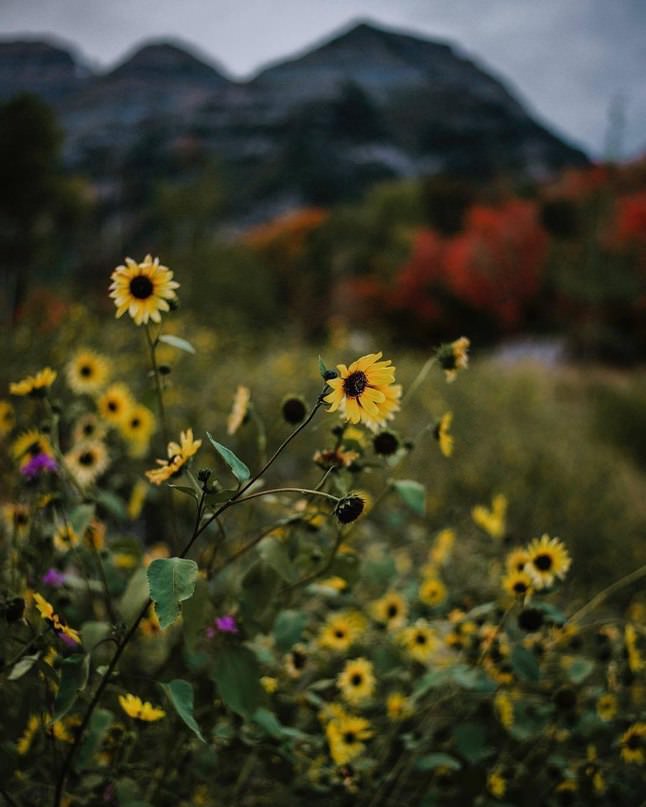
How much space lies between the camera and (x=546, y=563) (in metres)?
1.08

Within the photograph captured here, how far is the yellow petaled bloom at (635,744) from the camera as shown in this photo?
1098mm

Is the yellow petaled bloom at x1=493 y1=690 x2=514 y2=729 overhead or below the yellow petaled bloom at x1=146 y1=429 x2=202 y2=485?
below

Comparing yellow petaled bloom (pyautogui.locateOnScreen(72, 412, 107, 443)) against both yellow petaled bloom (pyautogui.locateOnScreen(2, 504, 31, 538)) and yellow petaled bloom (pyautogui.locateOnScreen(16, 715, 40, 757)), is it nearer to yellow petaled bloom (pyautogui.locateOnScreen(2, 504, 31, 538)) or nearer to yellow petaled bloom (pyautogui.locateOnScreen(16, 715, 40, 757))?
yellow petaled bloom (pyautogui.locateOnScreen(2, 504, 31, 538))

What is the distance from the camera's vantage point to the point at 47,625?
0.82m

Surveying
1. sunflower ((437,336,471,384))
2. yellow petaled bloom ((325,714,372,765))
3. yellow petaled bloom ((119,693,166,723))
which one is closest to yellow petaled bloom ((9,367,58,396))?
yellow petaled bloom ((119,693,166,723))

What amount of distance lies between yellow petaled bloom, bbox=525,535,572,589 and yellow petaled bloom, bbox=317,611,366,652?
1.44ft

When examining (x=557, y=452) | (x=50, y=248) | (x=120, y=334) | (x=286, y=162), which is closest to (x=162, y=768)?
(x=120, y=334)

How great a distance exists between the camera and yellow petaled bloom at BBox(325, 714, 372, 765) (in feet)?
3.58

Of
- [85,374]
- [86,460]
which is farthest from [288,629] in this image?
[85,374]

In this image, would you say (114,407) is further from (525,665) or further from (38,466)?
(525,665)

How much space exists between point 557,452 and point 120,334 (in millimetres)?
3333

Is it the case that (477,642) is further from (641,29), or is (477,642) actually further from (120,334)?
(120,334)

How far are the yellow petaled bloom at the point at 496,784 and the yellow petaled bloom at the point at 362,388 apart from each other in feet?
2.75

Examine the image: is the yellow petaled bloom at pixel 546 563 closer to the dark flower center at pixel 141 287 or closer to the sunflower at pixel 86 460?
the dark flower center at pixel 141 287
